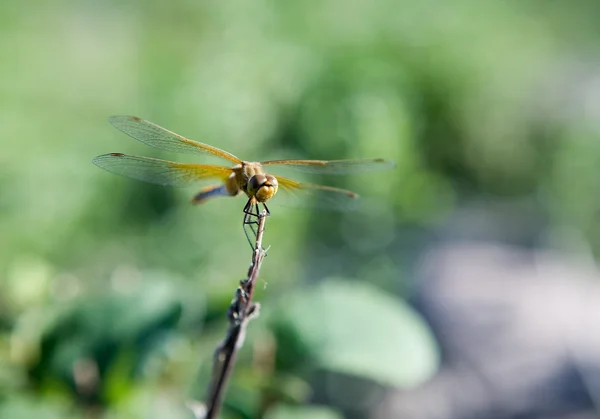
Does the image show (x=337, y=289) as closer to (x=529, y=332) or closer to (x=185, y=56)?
(x=529, y=332)

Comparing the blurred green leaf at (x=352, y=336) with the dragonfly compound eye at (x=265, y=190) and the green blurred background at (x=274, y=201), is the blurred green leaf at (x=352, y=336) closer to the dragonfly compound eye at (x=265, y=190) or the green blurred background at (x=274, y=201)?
the green blurred background at (x=274, y=201)

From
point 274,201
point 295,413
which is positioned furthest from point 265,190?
point 295,413

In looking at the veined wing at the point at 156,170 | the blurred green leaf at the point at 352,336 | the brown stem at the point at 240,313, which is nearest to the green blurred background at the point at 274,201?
the blurred green leaf at the point at 352,336

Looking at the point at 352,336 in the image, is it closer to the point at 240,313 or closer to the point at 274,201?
the point at 274,201

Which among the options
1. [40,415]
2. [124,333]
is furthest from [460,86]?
[40,415]

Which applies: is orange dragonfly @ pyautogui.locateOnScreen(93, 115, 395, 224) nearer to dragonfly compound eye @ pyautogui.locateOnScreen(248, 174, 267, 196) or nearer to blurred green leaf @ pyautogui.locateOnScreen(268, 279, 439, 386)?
dragonfly compound eye @ pyautogui.locateOnScreen(248, 174, 267, 196)
